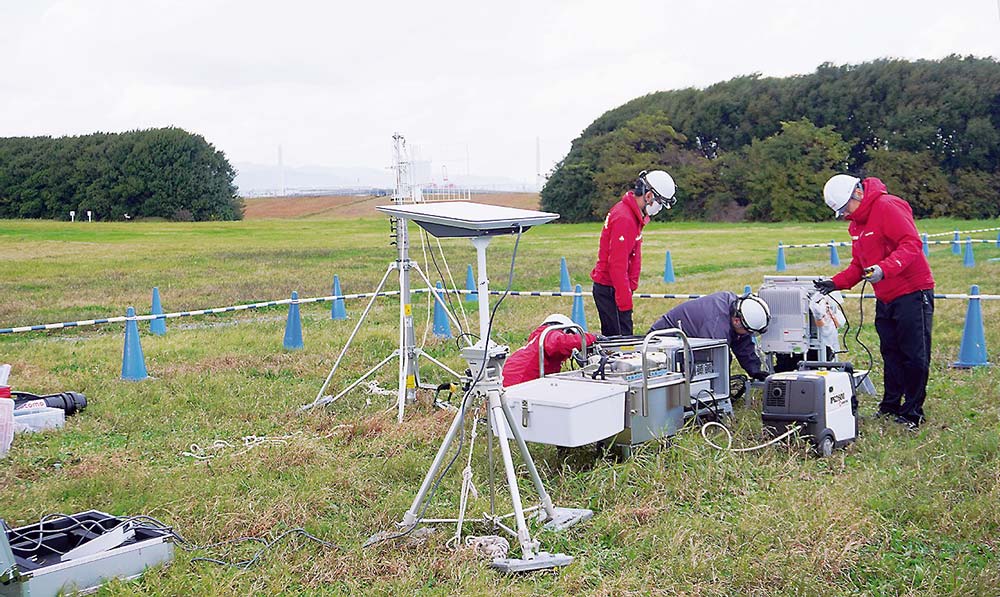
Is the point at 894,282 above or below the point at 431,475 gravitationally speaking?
above

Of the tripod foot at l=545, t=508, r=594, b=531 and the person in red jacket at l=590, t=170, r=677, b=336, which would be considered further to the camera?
the person in red jacket at l=590, t=170, r=677, b=336

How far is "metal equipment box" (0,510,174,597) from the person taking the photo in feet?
12.8

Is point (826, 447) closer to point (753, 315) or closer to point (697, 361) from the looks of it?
point (697, 361)

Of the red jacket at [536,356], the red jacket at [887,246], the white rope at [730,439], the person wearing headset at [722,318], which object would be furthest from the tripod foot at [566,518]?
the red jacket at [887,246]

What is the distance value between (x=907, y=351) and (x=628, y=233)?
2.24 meters

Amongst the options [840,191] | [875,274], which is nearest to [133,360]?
[840,191]

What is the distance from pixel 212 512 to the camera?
Result: 5.16 meters

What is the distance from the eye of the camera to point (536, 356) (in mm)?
7035

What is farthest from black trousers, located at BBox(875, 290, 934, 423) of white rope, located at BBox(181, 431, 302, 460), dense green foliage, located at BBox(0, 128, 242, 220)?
dense green foliage, located at BBox(0, 128, 242, 220)

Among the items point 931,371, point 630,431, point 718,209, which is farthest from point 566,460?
point 718,209

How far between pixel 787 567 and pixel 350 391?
15.4ft

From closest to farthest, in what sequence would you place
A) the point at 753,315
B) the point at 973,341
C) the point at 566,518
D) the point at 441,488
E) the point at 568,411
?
1. the point at 566,518
2. the point at 568,411
3. the point at 441,488
4. the point at 753,315
5. the point at 973,341

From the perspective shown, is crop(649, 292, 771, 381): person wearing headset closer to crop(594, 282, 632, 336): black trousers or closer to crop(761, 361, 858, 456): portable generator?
crop(594, 282, 632, 336): black trousers

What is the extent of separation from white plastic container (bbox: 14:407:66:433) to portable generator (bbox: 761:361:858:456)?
17.1 ft
